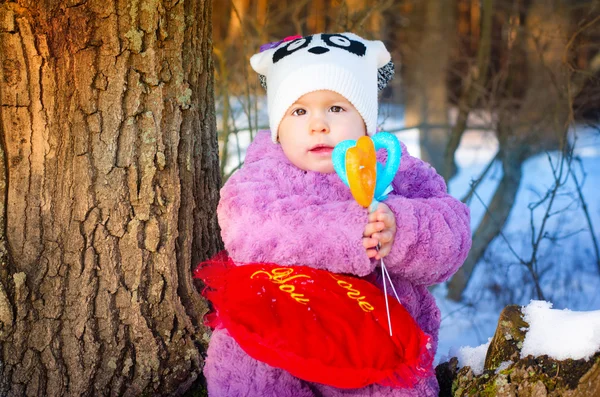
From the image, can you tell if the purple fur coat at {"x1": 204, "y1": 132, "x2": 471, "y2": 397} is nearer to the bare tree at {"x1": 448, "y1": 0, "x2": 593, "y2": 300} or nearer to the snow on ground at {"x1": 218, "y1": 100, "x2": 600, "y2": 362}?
the snow on ground at {"x1": 218, "y1": 100, "x2": 600, "y2": 362}

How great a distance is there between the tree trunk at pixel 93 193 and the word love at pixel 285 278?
0.48m

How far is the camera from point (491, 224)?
4.62 metres

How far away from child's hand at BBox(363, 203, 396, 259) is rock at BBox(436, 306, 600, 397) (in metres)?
0.43

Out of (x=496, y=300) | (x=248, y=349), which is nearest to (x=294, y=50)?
(x=248, y=349)

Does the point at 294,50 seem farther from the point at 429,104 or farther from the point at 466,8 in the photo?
the point at 466,8

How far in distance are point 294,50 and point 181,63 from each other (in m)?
0.41

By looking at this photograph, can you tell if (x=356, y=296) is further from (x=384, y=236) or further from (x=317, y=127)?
(x=317, y=127)

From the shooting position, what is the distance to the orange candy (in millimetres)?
1875

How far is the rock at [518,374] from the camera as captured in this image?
1.73 meters

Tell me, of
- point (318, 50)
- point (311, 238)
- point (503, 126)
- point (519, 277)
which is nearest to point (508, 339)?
point (311, 238)

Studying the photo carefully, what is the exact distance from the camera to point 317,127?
2.10 m

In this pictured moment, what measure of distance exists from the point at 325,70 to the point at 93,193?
887mm

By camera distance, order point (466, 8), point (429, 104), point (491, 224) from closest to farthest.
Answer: point (491, 224)
point (429, 104)
point (466, 8)

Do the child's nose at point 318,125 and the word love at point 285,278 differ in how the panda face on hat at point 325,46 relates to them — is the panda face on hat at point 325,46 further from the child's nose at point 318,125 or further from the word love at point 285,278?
the word love at point 285,278
